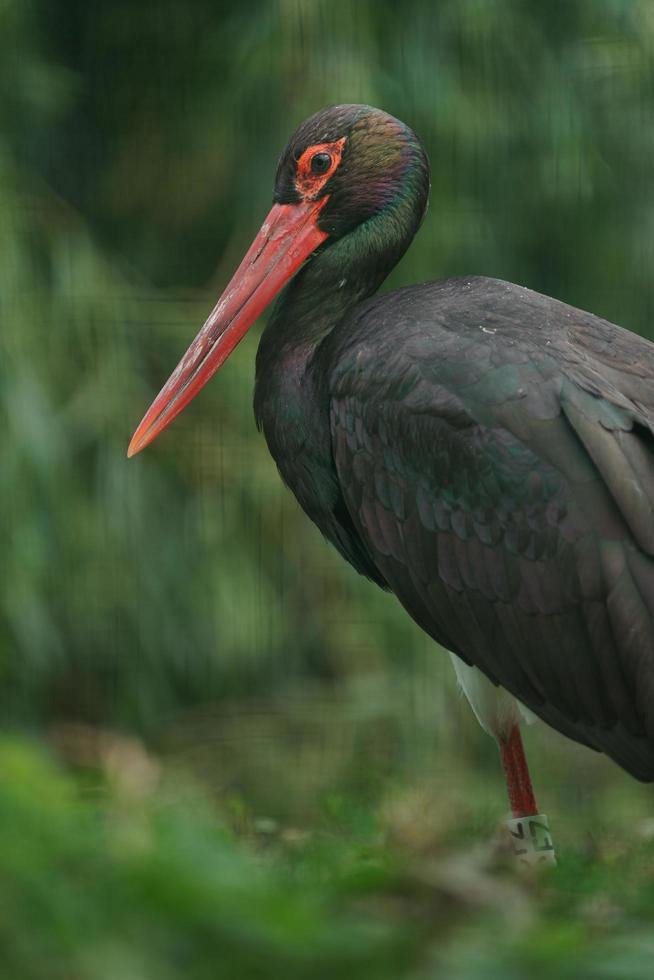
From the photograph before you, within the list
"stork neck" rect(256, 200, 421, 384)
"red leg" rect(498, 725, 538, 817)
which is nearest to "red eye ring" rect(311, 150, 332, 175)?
"stork neck" rect(256, 200, 421, 384)

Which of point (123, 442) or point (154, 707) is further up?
point (123, 442)

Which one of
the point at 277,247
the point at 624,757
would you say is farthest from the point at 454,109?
the point at 624,757

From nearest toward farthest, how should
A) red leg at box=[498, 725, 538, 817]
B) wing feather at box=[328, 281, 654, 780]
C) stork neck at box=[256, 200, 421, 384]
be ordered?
1. wing feather at box=[328, 281, 654, 780]
2. red leg at box=[498, 725, 538, 817]
3. stork neck at box=[256, 200, 421, 384]

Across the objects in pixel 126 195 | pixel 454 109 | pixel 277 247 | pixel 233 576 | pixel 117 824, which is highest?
pixel 117 824

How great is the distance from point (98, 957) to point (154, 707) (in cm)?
365

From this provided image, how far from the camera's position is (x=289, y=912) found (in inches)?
28.0

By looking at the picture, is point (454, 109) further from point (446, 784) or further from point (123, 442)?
point (446, 784)

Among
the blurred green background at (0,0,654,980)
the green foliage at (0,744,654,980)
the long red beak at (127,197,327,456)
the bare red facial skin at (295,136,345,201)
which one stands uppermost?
the green foliage at (0,744,654,980)

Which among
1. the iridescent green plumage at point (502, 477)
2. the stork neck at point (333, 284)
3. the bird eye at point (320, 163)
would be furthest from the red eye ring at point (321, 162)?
the iridescent green plumage at point (502, 477)

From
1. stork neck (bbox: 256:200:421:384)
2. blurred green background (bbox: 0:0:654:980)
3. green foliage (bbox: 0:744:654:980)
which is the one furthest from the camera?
blurred green background (bbox: 0:0:654:980)

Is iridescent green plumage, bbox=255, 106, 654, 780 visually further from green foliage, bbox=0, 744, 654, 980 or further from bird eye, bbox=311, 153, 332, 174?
green foliage, bbox=0, 744, 654, 980

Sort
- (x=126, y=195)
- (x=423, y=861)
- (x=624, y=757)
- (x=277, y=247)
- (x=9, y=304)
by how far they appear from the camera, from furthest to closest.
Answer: (x=126, y=195)
(x=9, y=304)
(x=277, y=247)
(x=624, y=757)
(x=423, y=861)

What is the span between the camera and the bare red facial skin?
2641mm

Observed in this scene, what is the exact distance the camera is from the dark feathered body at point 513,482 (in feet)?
6.64
